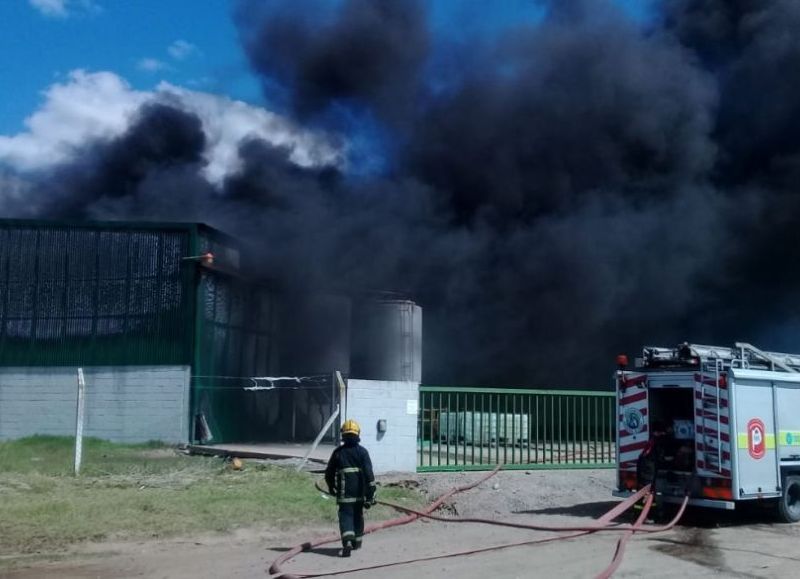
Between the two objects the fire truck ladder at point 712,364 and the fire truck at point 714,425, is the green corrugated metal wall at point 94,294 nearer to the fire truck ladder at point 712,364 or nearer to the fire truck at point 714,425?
the fire truck at point 714,425

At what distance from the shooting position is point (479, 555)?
27.3 ft

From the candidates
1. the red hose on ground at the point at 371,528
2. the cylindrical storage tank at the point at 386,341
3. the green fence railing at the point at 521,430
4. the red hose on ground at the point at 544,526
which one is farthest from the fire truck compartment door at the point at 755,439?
the cylindrical storage tank at the point at 386,341

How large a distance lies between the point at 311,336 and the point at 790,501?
15.5m

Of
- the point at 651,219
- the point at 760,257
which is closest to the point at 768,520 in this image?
the point at 651,219

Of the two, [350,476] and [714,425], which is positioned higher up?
[714,425]

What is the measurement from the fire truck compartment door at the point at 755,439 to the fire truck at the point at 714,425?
0.01 metres

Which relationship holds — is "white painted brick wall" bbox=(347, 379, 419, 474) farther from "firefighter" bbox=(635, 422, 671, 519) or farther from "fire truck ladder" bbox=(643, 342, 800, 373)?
"fire truck ladder" bbox=(643, 342, 800, 373)

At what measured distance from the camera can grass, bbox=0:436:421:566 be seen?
28.4 ft

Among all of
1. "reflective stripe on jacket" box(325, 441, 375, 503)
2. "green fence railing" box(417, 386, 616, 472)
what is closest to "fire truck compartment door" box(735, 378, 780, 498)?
"green fence railing" box(417, 386, 616, 472)

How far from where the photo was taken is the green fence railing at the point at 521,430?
14.1m

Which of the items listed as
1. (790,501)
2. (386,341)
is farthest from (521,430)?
(386,341)

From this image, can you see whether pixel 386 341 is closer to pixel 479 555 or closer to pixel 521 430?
pixel 521 430

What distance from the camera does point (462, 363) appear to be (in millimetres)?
29578

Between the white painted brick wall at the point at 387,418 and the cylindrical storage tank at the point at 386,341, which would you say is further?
the cylindrical storage tank at the point at 386,341
